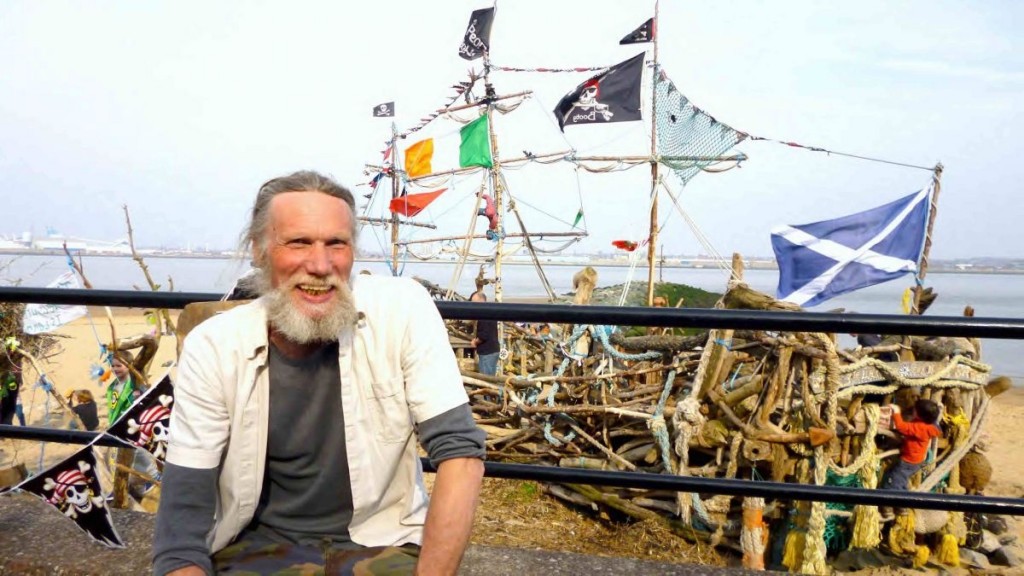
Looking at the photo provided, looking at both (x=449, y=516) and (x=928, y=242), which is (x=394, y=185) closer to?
(x=928, y=242)

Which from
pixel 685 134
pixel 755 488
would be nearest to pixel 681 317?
pixel 755 488

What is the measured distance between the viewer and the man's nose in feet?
5.25

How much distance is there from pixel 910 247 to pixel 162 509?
9.84 m

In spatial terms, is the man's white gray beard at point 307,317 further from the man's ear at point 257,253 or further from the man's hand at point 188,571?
the man's hand at point 188,571

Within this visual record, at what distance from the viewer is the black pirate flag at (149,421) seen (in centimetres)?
204

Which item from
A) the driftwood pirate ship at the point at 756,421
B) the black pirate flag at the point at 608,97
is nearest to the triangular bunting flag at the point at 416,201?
the black pirate flag at the point at 608,97

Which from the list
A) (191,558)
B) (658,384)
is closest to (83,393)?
(658,384)

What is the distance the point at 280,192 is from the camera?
1651 mm

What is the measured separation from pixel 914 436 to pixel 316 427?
21.0 ft

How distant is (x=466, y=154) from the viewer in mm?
25578

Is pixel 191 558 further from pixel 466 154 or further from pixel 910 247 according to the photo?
pixel 466 154

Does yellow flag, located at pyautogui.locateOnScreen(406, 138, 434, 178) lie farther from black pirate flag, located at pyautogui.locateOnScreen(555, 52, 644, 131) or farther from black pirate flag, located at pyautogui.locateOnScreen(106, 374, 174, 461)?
black pirate flag, located at pyautogui.locateOnScreen(106, 374, 174, 461)

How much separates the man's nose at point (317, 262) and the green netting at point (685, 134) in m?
19.4

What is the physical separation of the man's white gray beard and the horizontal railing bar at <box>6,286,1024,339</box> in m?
0.45
